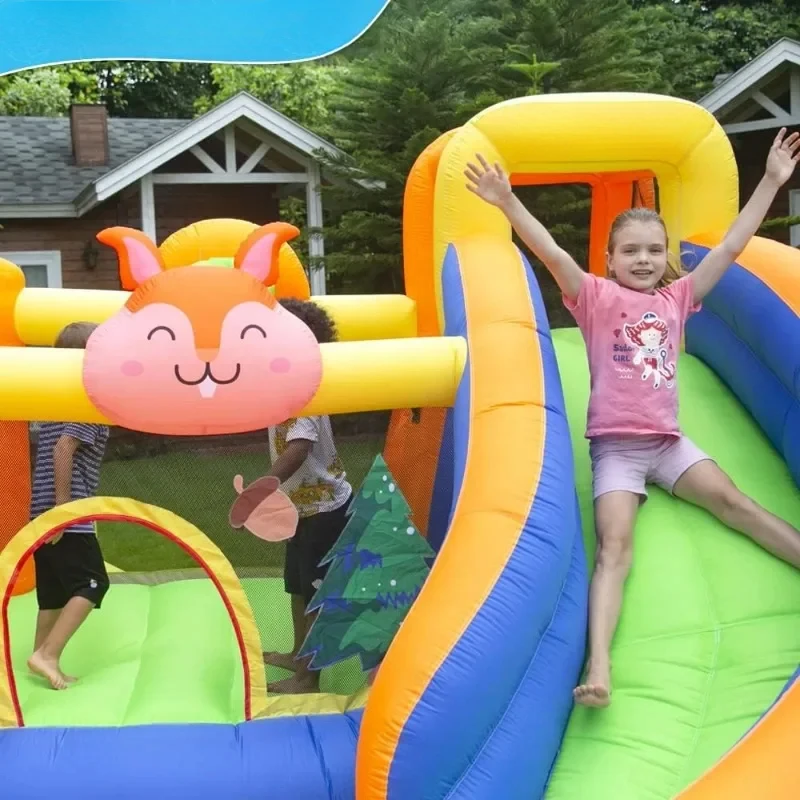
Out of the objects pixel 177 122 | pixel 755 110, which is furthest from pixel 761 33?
pixel 177 122

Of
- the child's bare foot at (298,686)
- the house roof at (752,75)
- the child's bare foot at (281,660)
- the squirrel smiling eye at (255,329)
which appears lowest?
the child's bare foot at (298,686)

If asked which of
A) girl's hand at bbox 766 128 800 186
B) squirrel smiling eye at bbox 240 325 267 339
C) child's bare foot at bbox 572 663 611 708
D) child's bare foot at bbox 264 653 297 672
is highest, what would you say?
girl's hand at bbox 766 128 800 186

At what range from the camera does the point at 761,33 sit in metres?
15.3

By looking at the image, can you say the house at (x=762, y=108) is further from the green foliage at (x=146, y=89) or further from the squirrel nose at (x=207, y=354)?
the green foliage at (x=146, y=89)

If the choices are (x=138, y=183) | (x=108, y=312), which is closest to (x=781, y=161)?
(x=108, y=312)

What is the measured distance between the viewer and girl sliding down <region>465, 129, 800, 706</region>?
8.14 feet

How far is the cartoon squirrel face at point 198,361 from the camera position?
2367 mm

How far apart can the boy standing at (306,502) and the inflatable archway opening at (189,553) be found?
16 cm

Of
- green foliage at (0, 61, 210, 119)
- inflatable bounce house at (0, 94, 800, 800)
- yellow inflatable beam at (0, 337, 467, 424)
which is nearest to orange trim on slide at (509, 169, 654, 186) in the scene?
inflatable bounce house at (0, 94, 800, 800)

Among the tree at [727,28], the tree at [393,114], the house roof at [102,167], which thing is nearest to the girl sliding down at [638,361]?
the tree at [393,114]

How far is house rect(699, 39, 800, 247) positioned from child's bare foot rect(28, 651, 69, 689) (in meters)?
7.88

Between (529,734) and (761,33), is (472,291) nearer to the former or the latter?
(529,734)

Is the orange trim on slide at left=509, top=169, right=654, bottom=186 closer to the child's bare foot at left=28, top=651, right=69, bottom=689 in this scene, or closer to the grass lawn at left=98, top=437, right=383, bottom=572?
the grass lawn at left=98, top=437, right=383, bottom=572

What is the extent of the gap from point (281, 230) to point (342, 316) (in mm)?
901
